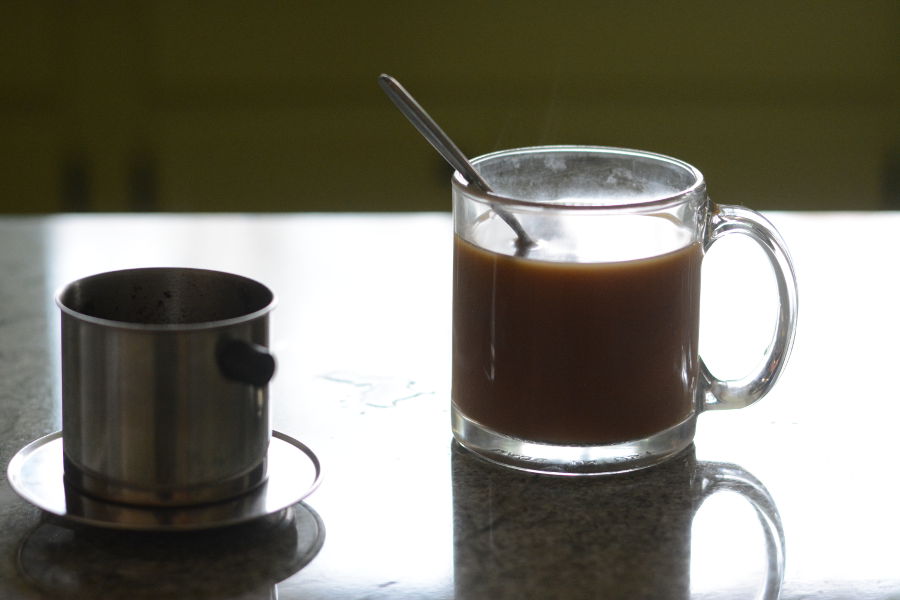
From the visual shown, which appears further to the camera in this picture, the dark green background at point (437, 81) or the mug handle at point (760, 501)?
the dark green background at point (437, 81)

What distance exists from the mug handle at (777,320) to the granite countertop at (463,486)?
4 centimetres

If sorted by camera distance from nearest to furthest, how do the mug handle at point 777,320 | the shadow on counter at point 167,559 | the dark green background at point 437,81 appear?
the shadow on counter at point 167,559
the mug handle at point 777,320
the dark green background at point 437,81

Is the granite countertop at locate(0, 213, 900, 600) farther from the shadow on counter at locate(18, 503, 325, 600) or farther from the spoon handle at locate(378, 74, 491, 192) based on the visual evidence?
the spoon handle at locate(378, 74, 491, 192)

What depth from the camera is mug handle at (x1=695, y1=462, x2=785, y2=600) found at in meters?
0.62

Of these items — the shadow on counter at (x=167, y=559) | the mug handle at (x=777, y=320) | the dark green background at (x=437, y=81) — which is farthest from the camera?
the dark green background at (x=437, y=81)

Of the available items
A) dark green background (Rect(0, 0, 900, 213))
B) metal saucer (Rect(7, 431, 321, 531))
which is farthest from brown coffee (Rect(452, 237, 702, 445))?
dark green background (Rect(0, 0, 900, 213))

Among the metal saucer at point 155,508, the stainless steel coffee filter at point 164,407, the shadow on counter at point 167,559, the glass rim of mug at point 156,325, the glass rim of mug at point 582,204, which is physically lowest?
the shadow on counter at point 167,559

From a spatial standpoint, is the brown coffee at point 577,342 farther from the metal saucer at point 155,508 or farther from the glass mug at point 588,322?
the metal saucer at point 155,508

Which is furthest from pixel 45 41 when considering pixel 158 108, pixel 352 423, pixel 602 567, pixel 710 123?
pixel 602 567

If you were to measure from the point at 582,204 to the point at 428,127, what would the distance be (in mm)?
102

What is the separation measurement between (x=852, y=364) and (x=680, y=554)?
14.0 inches

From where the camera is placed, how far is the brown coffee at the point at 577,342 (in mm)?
673

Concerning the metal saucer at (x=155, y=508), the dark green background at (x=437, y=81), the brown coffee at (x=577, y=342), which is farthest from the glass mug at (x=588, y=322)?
the dark green background at (x=437, y=81)

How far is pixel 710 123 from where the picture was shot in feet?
8.66
